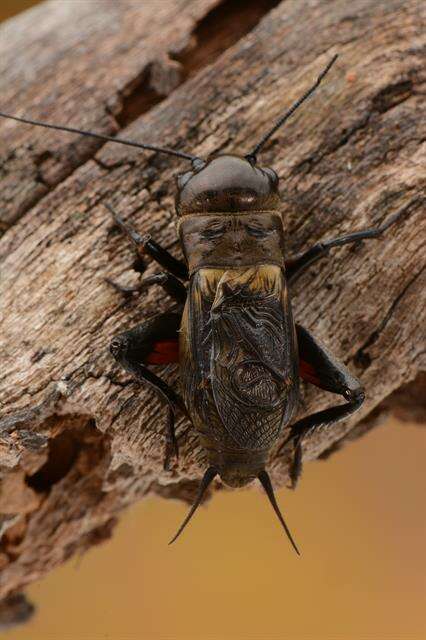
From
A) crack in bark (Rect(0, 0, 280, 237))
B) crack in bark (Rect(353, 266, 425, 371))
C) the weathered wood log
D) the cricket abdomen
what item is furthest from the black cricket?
crack in bark (Rect(0, 0, 280, 237))

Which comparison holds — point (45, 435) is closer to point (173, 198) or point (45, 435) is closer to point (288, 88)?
point (173, 198)

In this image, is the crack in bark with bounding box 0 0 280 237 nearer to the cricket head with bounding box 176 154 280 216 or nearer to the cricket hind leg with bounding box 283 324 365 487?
the cricket head with bounding box 176 154 280 216

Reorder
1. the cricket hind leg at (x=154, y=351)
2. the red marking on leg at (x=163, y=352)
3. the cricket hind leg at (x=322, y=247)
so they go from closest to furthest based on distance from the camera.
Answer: the cricket hind leg at (x=154, y=351), the red marking on leg at (x=163, y=352), the cricket hind leg at (x=322, y=247)

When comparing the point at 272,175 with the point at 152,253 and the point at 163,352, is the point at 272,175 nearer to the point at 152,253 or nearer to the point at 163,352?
the point at 152,253

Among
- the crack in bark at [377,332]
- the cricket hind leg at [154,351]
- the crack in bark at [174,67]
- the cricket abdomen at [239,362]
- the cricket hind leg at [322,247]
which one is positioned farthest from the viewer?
the crack in bark at [174,67]

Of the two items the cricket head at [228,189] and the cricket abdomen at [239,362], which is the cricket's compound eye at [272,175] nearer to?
the cricket head at [228,189]

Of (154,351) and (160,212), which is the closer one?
(154,351)

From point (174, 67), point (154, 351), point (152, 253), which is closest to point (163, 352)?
point (154, 351)

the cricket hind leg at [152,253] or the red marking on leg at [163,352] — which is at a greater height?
the cricket hind leg at [152,253]

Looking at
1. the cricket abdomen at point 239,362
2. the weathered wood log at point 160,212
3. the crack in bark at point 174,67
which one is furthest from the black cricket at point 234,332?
the crack in bark at point 174,67
